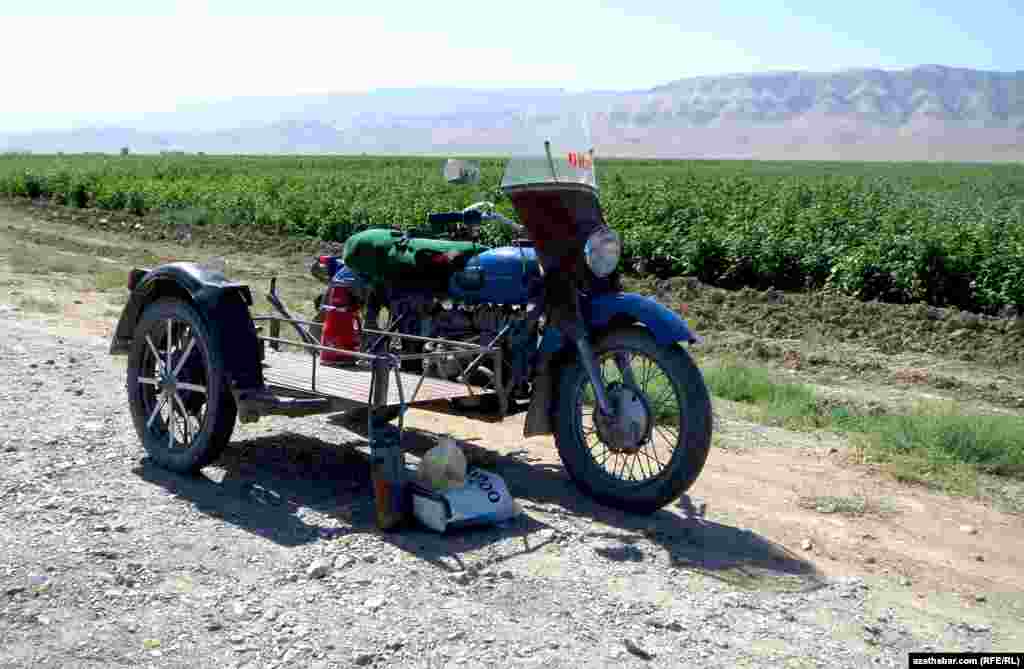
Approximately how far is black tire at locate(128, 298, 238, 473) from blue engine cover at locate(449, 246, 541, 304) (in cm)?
127

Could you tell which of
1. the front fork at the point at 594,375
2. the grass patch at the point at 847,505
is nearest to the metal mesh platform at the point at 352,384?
the front fork at the point at 594,375

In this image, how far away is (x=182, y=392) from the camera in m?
5.79

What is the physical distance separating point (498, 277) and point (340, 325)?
112cm

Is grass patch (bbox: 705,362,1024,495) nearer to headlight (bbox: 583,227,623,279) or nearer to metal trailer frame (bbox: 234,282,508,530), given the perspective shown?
headlight (bbox: 583,227,623,279)

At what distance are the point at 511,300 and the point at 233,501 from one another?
1652 millimetres

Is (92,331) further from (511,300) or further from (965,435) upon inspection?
(965,435)

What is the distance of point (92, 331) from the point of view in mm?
9742

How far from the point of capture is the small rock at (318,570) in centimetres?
434

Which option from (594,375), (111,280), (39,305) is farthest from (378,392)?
(111,280)

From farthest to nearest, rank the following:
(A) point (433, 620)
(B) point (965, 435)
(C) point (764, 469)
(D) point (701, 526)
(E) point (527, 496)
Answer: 1. (B) point (965, 435)
2. (C) point (764, 469)
3. (E) point (527, 496)
4. (D) point (701, 526)
5. (A) point (433, 620)

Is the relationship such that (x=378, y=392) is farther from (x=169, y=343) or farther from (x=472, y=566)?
(x=169, y=343)

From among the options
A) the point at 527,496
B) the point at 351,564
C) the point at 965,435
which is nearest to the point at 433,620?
the point at 351,564

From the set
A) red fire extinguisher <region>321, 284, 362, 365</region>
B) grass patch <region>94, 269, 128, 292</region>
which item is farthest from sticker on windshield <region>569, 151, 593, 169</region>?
grass patch <region>94, 269, 128, 292</region>

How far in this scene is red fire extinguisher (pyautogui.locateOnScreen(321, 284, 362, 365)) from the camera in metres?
6.30
